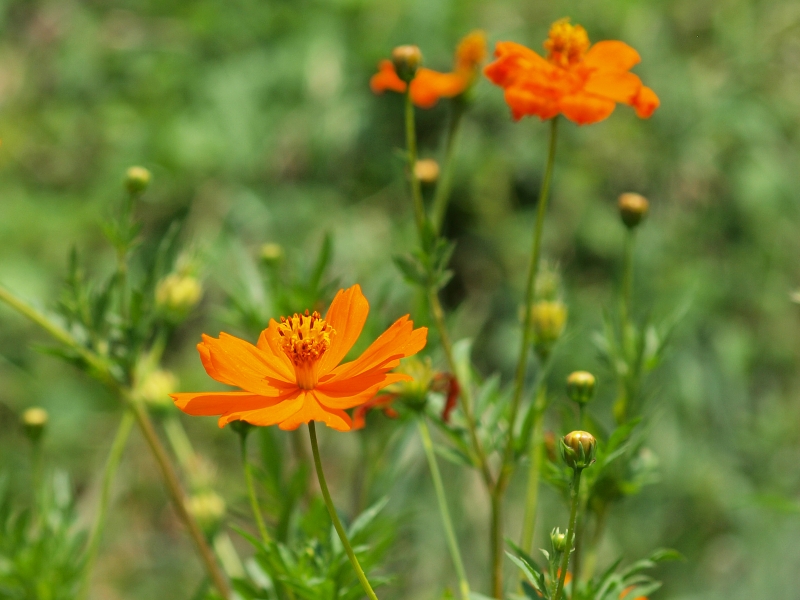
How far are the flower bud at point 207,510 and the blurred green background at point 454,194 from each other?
32.2 inches

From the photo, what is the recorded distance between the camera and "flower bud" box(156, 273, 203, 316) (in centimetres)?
74

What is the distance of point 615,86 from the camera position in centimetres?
63

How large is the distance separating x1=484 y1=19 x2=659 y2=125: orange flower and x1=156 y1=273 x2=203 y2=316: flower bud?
30 cm

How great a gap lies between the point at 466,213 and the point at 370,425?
1.07 m

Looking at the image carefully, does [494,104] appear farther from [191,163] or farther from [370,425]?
[370,425]

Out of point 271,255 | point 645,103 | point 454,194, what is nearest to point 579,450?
point 645,103

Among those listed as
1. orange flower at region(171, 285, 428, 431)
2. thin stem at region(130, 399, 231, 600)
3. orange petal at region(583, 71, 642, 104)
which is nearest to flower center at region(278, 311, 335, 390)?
orange flower at region(171, 285, 428, 431)

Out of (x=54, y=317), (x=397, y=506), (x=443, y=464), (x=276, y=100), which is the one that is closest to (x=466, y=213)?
(x=276, y=100)

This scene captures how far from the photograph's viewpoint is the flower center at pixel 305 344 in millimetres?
578

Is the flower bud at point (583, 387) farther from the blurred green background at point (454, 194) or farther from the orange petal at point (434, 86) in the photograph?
the blurred green background at point (454, 194)

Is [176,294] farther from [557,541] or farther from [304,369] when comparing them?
[557,541]

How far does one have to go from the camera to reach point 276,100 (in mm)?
1803

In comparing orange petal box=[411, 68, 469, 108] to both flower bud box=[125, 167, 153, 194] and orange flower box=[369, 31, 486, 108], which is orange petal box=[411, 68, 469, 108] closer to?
orange flower box=[369, 31, 486, 108]

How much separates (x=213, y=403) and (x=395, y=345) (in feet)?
0.36
